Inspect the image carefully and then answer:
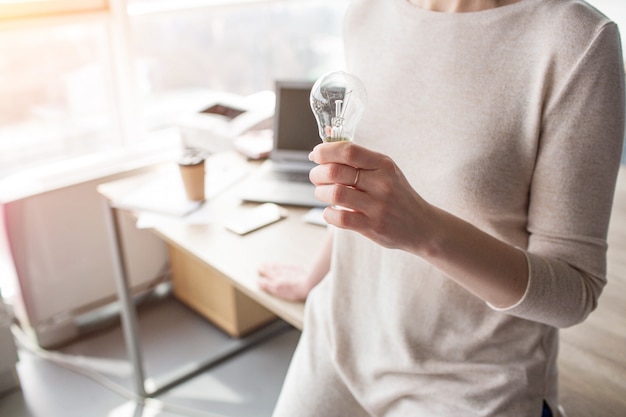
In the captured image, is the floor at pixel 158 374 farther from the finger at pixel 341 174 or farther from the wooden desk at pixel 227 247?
the finger at pixel 341 174

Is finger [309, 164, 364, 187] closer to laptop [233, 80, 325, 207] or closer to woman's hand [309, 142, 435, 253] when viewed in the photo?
woman's hand [309, 142, 435, 253]

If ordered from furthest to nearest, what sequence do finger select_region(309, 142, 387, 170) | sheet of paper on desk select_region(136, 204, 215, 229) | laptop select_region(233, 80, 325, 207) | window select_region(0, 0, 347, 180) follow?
window select_region(0, 0, 347, 180)
laptop select_region(233, 80, 325, 207)
sheet of paper on desk select_region(136, 204, 215, 229)
finger select_region(309, 142, 387, 170)

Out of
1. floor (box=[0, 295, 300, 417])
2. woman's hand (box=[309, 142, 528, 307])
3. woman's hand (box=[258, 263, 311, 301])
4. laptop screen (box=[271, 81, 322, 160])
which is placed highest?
woman's hand (box=[309, 142, 528, 307])

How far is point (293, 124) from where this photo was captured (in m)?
1.81

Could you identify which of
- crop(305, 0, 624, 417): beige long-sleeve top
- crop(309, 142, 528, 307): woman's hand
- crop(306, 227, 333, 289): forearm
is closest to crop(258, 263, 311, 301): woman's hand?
crop(306, 227, 333, 289): forearm

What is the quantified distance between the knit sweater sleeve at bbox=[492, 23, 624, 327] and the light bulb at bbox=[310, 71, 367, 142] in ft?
0.87

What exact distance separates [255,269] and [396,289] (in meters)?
0.43

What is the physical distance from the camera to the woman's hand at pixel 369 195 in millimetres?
714

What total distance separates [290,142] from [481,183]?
3.36ft

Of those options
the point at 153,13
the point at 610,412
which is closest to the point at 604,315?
the point at 610,412

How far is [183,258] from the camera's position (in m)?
2.45

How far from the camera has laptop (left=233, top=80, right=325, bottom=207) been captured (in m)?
1.75

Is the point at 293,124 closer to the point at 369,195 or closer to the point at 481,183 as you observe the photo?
A: the point at 481,183

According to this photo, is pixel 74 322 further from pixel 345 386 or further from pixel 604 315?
pixel 604 315
